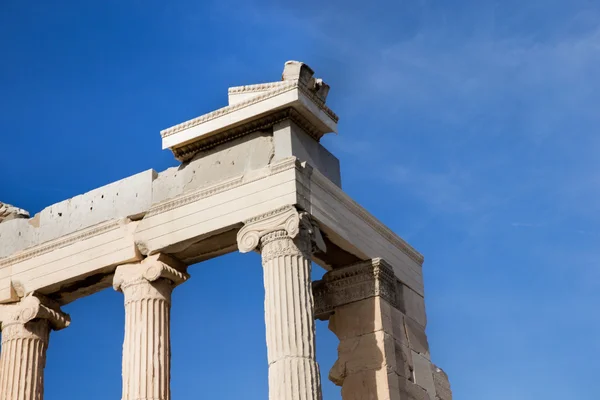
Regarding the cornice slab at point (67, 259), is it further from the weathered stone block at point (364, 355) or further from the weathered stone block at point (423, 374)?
the weathered stone block at point (423, 374)

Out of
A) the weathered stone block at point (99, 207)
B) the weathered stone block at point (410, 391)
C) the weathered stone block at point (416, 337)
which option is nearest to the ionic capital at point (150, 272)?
the weathered stone block at point (99, 207)

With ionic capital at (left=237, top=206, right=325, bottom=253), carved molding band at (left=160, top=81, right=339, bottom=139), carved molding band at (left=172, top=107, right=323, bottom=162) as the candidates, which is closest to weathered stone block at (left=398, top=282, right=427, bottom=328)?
ionic capital at (left=237, top=206, right=325, bottom=253)

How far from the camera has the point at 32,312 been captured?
26.7 meters

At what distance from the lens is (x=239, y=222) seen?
956 inches

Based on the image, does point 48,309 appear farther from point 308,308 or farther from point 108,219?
point 308,308

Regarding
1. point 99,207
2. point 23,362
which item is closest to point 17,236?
point 99,207

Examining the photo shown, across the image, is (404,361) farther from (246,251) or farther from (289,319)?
(246,251)

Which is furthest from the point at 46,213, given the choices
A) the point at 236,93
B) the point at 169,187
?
the point at 236,93

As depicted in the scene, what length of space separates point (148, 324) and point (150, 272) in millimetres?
1068

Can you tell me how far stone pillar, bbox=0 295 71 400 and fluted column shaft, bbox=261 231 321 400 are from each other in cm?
597

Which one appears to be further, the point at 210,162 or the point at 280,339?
the point at 210,162

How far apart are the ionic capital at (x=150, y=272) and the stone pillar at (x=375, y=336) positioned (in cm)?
311

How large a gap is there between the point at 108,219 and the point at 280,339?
5696 millimetres

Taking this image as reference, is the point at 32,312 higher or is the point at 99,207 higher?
the point at 99,207
